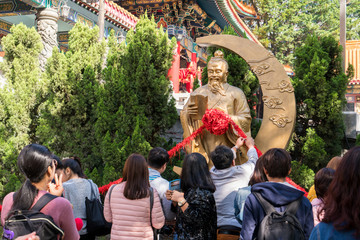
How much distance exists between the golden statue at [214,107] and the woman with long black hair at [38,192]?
3.01m

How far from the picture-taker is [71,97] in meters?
6.14

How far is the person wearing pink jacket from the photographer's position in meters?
2.58

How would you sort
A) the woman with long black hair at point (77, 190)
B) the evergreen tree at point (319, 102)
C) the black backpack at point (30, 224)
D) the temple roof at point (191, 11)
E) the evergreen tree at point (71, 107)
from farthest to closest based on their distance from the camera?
the temple roof at point (191, 11) < the evergreen tree at point (71, 107) < the evergreen tree at point (319, 102) < the woman with long black hair at point (77, 190) < the black backpack at point (30, 224)

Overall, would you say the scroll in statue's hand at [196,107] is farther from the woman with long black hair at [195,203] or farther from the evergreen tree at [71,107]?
the woman with long black hair at [195,203]

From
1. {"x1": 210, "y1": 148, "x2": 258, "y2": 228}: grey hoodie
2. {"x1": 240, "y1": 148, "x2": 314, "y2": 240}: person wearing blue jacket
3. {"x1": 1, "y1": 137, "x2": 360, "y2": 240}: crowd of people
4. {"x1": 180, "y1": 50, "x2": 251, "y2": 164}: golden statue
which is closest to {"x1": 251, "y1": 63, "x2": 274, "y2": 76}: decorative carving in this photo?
{"x1": 180, "y1": 50, "x2": 251, "y2": 164}: golden statue

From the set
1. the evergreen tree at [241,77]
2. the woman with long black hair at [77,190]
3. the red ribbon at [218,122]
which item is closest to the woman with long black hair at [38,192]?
the woman with long black hair at [77,190]

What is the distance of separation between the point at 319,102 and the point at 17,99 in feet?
16.9

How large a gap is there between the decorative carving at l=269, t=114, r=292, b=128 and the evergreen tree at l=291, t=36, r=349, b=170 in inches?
41.1

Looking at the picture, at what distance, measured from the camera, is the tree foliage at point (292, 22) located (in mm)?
19312

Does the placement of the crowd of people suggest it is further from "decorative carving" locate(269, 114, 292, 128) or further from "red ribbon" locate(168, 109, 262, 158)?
"decorative carving" locate(269, 114, 292, 128)

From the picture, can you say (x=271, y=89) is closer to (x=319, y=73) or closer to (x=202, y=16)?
(x=319, y=73)

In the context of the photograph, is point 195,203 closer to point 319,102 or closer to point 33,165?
point 33,165

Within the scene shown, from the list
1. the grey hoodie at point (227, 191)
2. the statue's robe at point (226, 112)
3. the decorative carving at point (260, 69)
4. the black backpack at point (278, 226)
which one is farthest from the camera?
the decorative carving at point (260, 69)

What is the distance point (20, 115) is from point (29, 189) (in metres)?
5.16
